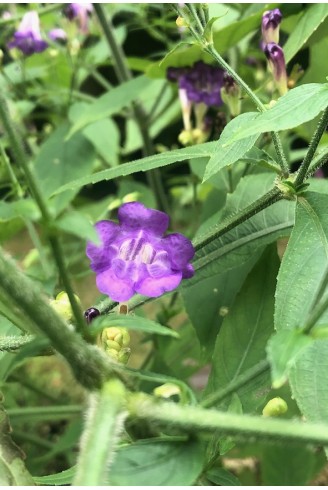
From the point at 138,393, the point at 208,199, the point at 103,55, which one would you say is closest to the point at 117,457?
the point at 138,393

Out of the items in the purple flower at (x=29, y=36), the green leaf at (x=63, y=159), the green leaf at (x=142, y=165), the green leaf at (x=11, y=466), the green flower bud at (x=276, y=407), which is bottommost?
the green leaf at (x=11, y=466)

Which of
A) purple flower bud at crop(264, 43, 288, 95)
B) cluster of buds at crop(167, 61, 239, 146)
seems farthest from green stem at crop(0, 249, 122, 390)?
cluster of buds at crop(167, 61, 239, 146)

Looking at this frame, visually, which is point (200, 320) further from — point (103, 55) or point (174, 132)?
point (174, 132)

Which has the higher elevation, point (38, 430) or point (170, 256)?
point (170, 256)

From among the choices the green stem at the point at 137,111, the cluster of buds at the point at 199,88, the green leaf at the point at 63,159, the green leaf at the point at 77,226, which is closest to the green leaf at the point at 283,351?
the green leaf at the point at 77,226

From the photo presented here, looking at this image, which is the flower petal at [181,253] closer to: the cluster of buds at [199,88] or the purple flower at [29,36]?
the cluster of buds at [199,88]

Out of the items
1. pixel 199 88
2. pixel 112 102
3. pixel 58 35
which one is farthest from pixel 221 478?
pixel 58 35
